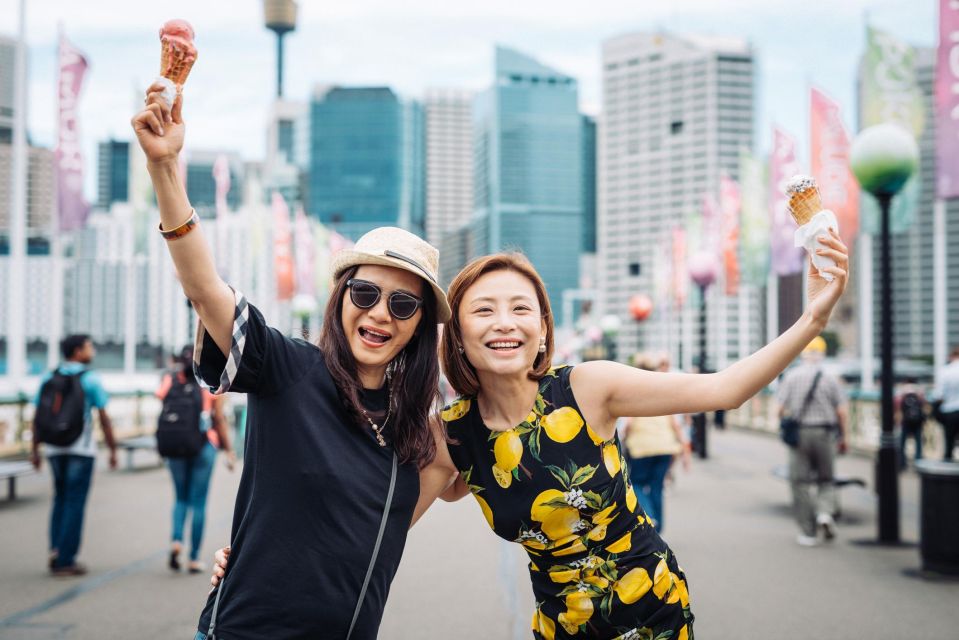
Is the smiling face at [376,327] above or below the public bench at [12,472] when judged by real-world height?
above

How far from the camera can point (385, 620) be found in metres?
5.53

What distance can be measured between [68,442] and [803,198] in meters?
6.61

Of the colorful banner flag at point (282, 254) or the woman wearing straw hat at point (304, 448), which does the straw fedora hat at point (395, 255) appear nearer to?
the woman wearing straw hat at point (304, 448)

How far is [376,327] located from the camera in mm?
2262

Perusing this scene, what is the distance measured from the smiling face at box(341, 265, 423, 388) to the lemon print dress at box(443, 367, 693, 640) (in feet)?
1.05

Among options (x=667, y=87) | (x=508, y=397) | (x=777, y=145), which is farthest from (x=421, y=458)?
(x=667, y=87)

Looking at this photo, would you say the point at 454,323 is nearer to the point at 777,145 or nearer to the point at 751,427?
the point at 777,145

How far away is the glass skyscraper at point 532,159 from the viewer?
579 ft

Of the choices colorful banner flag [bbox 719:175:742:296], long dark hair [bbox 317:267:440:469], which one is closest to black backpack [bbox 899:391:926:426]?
colorful banner flag [bbox 719:175:742:296]

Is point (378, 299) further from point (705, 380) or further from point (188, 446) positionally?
point (188, 446)

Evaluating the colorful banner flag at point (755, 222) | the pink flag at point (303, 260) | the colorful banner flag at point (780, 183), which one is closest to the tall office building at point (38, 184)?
the pink flag at point (303, 260)

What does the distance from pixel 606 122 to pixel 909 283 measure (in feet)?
208

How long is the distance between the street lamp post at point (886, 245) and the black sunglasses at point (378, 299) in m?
7.00

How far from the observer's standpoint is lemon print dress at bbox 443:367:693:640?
2.31 metres
